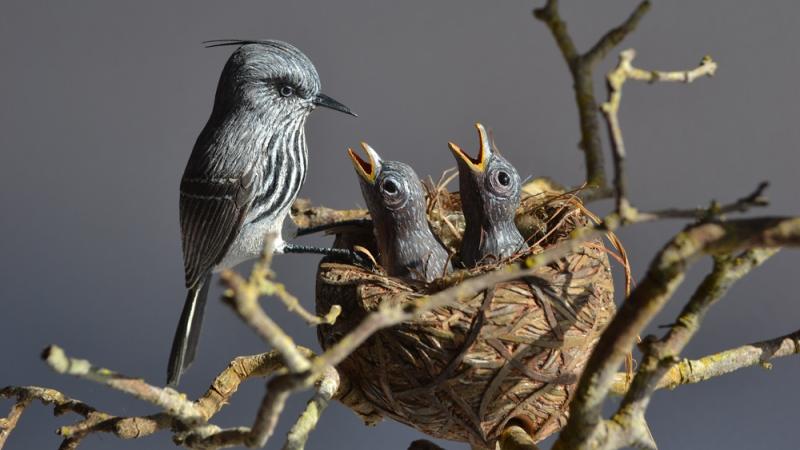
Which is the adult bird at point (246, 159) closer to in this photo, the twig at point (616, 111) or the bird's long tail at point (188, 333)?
the bird's long tail at point (188, 333)

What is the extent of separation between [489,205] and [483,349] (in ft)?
1.28

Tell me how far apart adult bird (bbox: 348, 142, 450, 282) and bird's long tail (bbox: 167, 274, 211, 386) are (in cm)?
34

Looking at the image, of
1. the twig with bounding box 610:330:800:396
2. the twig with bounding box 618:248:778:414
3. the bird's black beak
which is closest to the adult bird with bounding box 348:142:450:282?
the bird's black beak

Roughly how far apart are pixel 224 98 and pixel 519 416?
0.75m

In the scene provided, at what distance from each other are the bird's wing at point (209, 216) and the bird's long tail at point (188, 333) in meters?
0.04

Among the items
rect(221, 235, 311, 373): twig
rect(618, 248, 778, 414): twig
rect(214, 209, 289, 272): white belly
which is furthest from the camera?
rect(214, 209, 289, 272): white belly

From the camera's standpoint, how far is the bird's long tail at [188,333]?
1.71m

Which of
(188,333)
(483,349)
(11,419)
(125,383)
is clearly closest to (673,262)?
(483,349)

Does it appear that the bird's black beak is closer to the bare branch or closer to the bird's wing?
the bird's wing

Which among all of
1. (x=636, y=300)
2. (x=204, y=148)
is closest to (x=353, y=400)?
(x=204, y=148)

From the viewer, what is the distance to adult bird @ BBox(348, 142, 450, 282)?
1.78 metres

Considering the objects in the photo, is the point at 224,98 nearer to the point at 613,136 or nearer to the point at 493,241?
the point at 493,241

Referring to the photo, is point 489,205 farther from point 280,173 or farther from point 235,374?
point 235,374

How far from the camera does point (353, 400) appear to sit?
1.67 m
